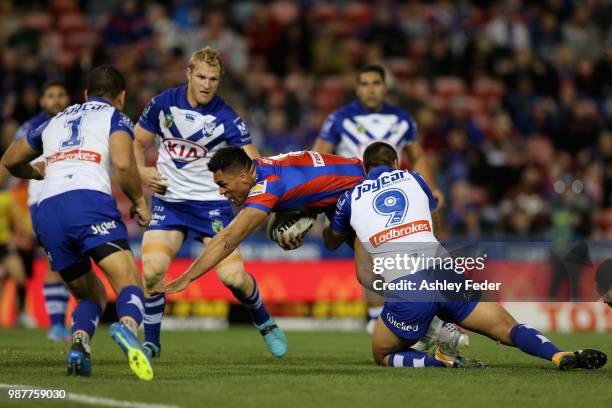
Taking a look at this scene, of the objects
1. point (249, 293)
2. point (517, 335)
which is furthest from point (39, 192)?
point (517, 335)

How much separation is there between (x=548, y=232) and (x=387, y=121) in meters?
7.07

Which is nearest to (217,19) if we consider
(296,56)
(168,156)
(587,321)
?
(296,56)

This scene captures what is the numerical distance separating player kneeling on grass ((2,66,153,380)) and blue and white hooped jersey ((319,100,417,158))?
445 centimetres

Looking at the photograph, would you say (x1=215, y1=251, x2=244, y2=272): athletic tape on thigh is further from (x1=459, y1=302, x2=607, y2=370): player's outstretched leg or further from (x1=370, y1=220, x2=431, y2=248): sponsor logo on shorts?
(x1=459, y1=302, x2=607, y2=370): player's outstretched leg

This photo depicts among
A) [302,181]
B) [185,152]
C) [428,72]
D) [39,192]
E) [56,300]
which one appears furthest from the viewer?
[428,72]

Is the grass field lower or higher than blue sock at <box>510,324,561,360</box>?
lower

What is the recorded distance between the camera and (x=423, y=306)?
8.50m

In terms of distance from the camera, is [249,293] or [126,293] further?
[249,293]

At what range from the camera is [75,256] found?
8359 mm

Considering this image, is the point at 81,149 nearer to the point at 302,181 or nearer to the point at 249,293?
the point at 302,181

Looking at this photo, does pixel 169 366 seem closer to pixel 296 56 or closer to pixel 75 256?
pixel 75 256

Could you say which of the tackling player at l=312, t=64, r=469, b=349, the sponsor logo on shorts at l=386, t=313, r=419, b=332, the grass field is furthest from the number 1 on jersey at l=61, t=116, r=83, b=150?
the tackling player at l=312, t=64, r=469, b=349

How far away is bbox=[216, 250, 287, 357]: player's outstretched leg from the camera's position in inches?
397

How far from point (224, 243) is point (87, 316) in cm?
122
